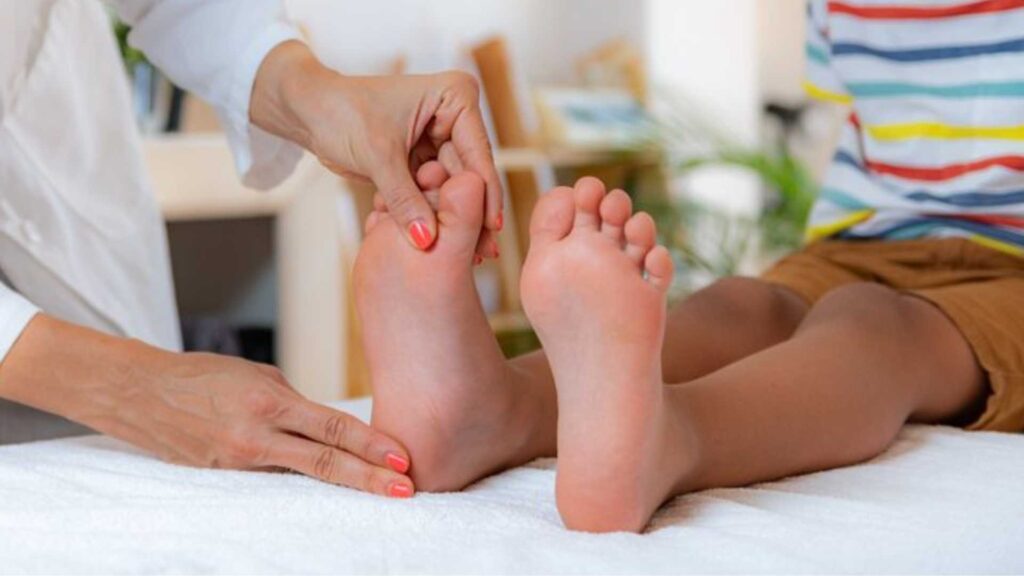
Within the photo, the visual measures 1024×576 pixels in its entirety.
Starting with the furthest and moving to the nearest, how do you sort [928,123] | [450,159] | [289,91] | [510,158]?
[510,158], [928,123], [289,91], [450,159]

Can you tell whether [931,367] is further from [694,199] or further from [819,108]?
[819,108]

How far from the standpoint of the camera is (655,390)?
0.97 meters

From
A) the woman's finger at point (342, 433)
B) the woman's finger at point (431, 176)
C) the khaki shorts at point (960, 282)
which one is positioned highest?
the woman's finger at point (431, 176)

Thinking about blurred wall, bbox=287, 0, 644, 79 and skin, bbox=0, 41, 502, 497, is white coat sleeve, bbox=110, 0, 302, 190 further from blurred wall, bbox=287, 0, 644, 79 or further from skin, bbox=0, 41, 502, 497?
A: blurred wall, bbox=287, 0, 644, 79

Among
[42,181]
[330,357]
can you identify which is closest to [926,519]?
[42,181]

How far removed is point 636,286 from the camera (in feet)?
3.17

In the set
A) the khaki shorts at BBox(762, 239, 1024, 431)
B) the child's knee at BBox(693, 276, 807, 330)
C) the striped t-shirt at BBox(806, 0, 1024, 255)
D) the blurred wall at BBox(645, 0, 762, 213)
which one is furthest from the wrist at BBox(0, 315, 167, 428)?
the blurred wall at BBox(645, 0, 762, 213)

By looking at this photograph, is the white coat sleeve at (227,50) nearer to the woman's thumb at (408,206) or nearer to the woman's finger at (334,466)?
the woman's thumb at (408,206)

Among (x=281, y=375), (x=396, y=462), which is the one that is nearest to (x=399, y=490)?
(x=396, y=462)

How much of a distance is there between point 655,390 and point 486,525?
14 centimetres

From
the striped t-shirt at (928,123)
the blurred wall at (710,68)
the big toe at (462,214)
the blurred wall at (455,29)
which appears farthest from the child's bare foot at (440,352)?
the blurred wall at (710,68)

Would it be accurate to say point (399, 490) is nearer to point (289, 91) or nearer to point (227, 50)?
point (289, 91)

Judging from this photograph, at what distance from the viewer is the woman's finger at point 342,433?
3.51 feet

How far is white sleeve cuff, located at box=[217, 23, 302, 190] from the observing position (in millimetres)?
1441
